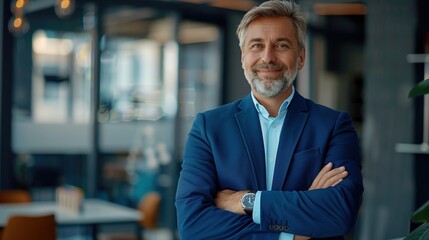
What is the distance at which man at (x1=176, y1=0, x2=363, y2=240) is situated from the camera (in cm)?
240

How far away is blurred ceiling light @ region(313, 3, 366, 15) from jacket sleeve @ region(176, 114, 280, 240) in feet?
21.7

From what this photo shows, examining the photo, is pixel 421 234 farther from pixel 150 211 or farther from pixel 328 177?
pixel 150 211

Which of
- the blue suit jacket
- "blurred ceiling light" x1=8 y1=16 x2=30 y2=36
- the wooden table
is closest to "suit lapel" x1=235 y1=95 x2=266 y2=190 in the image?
the blue suit jacket

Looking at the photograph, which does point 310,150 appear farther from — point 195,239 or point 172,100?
point 172,100

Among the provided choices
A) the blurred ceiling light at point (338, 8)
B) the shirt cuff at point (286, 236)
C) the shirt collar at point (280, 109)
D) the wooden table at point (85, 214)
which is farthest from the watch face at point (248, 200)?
the blurred ceiling light at point (338, 8)

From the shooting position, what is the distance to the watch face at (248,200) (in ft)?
7.86

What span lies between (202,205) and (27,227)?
3339 millimetres

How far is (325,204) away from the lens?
242cm

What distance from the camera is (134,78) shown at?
29.7 ft

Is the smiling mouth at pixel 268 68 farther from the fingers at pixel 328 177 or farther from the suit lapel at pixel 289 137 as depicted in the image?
the fingers at pixel 328 177

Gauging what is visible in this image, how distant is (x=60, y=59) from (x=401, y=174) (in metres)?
4.06

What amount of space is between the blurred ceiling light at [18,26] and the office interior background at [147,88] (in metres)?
0.03

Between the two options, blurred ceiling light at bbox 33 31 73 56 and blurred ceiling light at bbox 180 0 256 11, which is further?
blurred ceiling light at bbox 180 0 256 11

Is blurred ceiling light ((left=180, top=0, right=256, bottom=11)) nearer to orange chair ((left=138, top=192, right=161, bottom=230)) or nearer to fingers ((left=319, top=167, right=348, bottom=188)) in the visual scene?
orange chair ((left=138, top=192, right=161, bottom=230))
